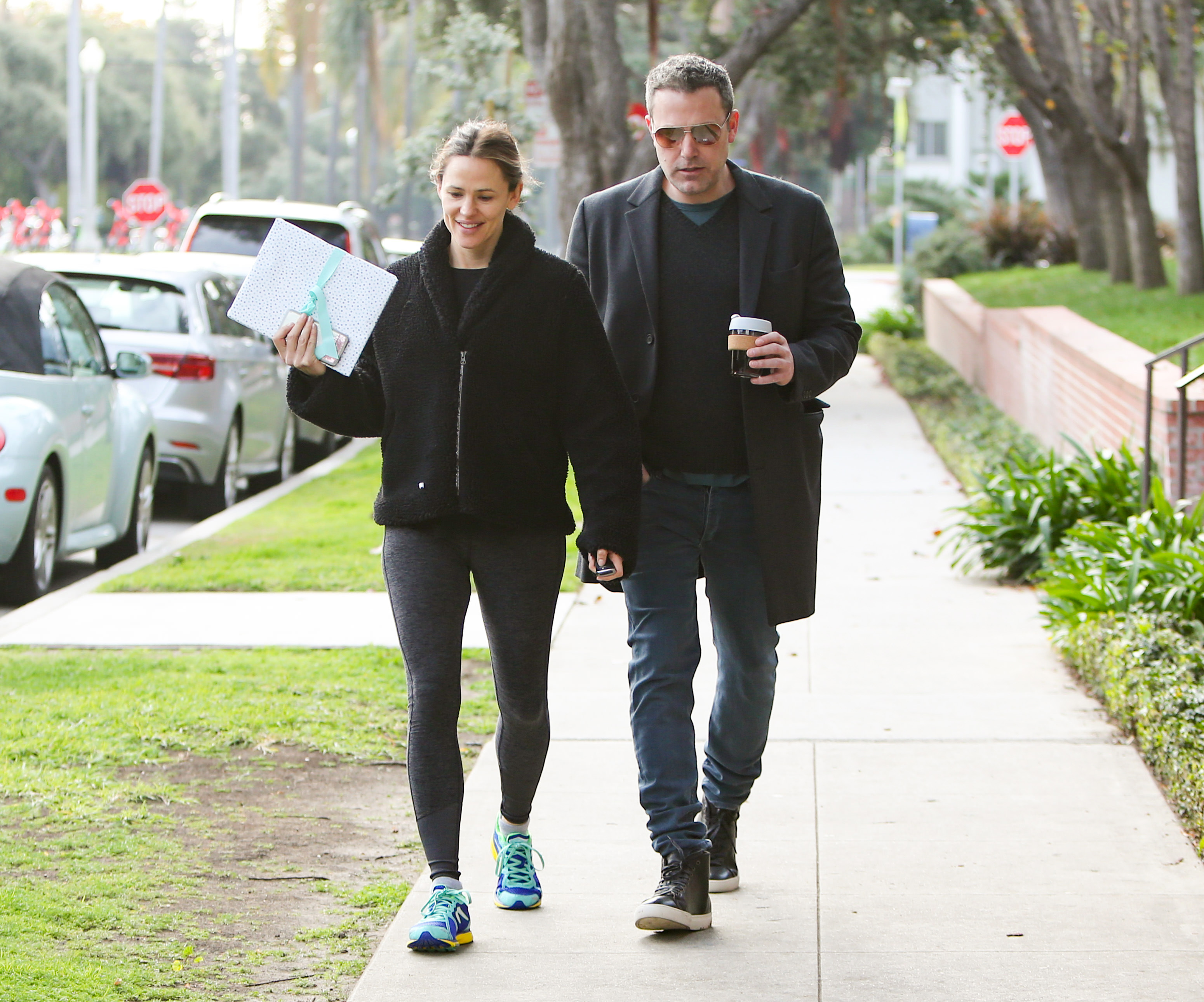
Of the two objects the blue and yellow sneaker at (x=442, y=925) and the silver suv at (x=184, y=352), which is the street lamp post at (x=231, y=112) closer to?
the silver suv at (x=184, y=352)

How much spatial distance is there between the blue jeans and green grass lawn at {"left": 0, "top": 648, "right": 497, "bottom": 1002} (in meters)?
0.80

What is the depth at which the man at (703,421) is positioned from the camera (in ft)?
13.9

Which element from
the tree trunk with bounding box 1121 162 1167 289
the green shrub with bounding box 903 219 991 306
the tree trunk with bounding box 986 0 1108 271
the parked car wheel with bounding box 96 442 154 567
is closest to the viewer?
the parked car wheel with bounding box 96 442 154 567

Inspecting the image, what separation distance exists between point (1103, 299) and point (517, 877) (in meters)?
15.6

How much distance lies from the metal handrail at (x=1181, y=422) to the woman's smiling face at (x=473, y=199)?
486 cm

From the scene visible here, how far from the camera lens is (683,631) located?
14.3ft

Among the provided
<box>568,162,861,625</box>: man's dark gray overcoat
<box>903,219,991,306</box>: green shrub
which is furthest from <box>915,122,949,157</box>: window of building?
<box>568,162,861,625</box>: man's dark gray overcoat

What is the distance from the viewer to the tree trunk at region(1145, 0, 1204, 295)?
15.6m

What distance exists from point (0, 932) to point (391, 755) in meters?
2.05

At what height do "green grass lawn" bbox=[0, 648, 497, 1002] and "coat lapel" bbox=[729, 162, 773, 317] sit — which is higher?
"coat lapel" bbox=[729, 162, 773, 317]

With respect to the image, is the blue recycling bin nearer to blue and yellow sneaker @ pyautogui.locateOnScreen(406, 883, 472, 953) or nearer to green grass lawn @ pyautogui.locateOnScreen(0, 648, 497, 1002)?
green grass lawn @ pyautogui.locateOnScreen(0, 648, 497, 1002)

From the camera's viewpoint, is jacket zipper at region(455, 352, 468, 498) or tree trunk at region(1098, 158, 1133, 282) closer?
Result: jacket zipper at region(455, 352, 468, 498)

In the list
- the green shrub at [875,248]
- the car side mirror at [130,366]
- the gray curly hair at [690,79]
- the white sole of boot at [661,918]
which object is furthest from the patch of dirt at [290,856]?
the green shrub at [875,248]

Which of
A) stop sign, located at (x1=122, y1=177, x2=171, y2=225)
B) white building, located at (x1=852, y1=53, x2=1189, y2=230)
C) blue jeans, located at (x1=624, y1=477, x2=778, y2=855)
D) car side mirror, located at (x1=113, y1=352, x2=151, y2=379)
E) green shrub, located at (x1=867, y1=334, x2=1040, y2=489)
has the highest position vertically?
white building, located at (x1=852, y1=53, x2=1189, y2=230)
